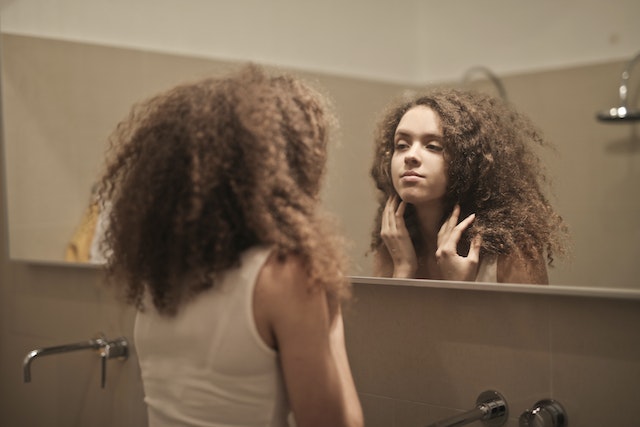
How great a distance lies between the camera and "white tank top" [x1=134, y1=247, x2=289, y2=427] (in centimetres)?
81

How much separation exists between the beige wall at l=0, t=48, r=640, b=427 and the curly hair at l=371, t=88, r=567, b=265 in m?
0.06

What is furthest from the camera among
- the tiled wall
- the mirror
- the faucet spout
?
the mirror

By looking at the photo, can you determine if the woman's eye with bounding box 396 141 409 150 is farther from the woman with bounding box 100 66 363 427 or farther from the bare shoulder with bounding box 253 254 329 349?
the bare shoulder with bounding box 253 254 329 349

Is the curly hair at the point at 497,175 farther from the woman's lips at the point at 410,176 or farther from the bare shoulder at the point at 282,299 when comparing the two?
the bare shoulder at the point at 282,299

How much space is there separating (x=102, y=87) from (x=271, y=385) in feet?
3.52

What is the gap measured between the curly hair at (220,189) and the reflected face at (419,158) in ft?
0.70

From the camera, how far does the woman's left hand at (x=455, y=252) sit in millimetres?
1021

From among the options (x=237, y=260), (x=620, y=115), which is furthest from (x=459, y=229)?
(x=620, y=115)

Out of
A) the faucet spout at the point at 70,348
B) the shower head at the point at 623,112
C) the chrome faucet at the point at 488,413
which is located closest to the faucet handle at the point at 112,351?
the faucet spout at the point at 70,348

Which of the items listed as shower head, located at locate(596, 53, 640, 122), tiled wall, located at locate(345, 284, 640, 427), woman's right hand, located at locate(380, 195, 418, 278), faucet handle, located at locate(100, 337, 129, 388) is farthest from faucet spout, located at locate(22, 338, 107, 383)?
shower head, located at locate(596, 53, 640, 122)

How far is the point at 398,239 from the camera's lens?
3.60ft

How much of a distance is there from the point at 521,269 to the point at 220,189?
0.42 metres

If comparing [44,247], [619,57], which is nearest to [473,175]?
[619,57]

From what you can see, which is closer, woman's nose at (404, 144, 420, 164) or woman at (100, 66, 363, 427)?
woman at (100, 66, 363, 427)
